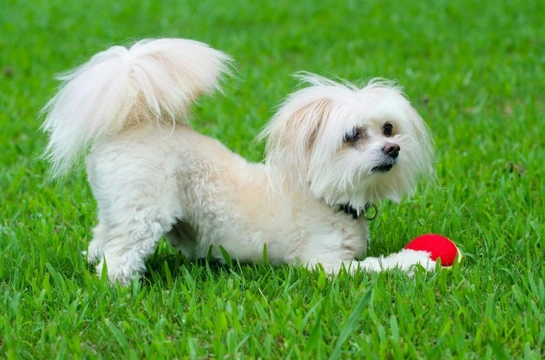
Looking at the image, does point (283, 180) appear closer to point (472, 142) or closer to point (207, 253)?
point (207, 253)

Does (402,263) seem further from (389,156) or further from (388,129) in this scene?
(388,129)

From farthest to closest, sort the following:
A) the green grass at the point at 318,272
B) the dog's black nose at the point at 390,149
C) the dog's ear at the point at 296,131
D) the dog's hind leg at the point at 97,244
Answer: the dog's hind leg at the point at 97,244 → the dog's ear at the point at 296,131 → the dog's black nose at the point at 390,149 → the green grass at the point at 318,272

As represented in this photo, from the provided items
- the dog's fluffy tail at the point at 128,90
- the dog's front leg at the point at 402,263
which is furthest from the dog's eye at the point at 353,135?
the dog's fluffy tail at the point at 128,90

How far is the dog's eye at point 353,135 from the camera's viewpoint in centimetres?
377

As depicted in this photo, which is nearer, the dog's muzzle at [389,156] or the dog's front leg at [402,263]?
the dog's muzzle at [389,156]

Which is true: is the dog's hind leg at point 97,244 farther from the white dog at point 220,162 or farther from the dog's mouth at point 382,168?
the dog's mouth at point 382,168

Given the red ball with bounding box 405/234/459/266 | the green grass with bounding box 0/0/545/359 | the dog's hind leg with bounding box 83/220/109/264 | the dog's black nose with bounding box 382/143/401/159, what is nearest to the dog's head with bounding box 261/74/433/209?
the dog's black nose with bounding box 382/143/401/159

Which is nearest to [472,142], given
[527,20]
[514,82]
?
[514,82]

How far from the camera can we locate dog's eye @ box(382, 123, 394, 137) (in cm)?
389

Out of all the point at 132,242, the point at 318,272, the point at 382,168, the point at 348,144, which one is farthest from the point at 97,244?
the point at 382,168

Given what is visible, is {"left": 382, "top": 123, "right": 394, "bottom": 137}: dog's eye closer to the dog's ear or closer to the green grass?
the dog's ear

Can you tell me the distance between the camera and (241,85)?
8.02m

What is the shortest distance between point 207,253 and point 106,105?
2.90 feet

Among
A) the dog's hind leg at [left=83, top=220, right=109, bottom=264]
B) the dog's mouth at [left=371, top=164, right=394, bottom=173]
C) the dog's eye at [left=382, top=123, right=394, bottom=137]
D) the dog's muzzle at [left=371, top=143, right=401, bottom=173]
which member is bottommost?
the dog's hind leg at [left=83, top=220, right=109, bottom=264]
